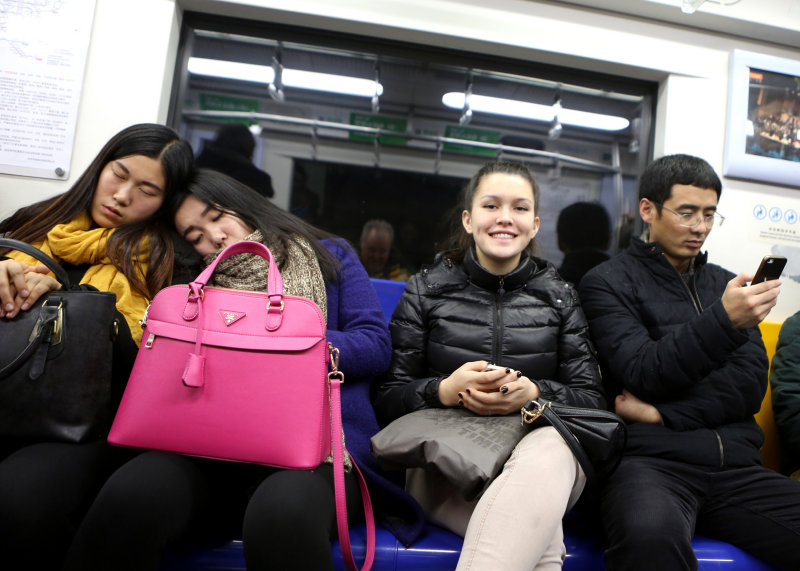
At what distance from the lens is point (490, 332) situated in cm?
174

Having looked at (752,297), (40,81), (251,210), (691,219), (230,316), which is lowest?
(230,316)

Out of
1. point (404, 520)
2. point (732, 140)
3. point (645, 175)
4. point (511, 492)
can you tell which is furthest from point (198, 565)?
point (732, 140)

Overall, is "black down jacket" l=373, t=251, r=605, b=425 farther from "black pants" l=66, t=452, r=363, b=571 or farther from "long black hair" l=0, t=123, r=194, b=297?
"long black hair" l=0, t=123, r=194, b=297

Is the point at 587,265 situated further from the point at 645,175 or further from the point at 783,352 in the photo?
the point at 783,352

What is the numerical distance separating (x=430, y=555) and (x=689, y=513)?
0.76m

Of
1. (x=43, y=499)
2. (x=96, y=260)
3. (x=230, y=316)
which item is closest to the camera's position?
(x=43, y=499)

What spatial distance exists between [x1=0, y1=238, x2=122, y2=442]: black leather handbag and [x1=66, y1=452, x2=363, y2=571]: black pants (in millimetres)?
219

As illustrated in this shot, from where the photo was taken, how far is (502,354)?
1.72 meters

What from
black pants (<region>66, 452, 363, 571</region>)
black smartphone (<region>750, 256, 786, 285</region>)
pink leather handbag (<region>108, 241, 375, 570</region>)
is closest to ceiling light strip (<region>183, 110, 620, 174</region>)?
black smartphone (<region>750, 256, 786, 285</region>)

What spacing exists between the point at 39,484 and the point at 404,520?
0.89m

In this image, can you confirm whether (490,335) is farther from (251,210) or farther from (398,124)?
(398,124)

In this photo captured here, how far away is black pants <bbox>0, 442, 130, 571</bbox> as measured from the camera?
43.6 inches

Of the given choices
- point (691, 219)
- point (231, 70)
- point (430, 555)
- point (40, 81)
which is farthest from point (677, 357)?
point (40, 81)

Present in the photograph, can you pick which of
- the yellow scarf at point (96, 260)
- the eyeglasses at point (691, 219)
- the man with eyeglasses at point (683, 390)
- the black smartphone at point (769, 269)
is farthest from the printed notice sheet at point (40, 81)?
the black smartphone at point (769, 269)
